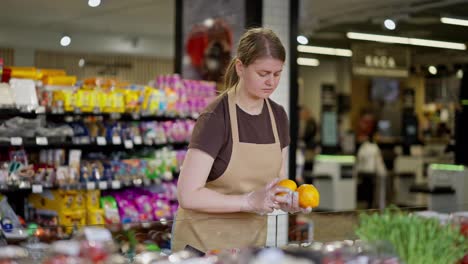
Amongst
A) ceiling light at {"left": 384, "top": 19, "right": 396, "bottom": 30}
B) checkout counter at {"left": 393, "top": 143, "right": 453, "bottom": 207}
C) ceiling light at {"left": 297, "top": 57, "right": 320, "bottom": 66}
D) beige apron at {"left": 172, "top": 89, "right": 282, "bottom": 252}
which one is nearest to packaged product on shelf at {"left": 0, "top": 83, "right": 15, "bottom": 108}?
beige apron at {"left": 172, "top": 89, "right": 282, "bottom": 252}

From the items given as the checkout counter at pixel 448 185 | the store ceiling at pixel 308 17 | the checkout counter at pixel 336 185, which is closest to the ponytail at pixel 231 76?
the checkout counter at pixel 448 185

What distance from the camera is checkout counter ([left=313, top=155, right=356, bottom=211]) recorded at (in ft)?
39.8

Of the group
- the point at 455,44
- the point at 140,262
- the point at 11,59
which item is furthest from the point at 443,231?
the point at 11,59

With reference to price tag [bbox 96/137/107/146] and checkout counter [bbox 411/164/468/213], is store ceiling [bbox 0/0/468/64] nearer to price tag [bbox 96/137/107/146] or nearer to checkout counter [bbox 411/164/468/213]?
checkout counter [bbox 411/164/468/213]

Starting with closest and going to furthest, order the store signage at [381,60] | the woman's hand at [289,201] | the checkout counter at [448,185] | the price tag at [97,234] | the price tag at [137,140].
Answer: the price tag at [97,234] → the woman's hand at [289,201] → the price tag at [137,140] → the checkout counter at [448,185] → the store signage at [381,60]

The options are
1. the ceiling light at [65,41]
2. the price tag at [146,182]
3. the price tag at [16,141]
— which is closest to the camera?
the price tag at [16,141]

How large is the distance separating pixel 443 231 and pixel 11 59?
14297 millimetres

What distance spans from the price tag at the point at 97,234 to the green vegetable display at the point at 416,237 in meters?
0.80

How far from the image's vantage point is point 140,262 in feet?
6.85

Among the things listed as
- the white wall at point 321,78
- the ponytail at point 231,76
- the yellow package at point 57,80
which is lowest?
the ponytail at point 231,76

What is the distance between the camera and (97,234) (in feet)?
6.81

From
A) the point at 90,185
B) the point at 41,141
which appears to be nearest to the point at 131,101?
the point at 90,185

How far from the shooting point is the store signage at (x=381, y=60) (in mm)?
11641

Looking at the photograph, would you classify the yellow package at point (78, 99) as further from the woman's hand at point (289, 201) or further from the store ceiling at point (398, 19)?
the woman's hand at point (289, 201)
